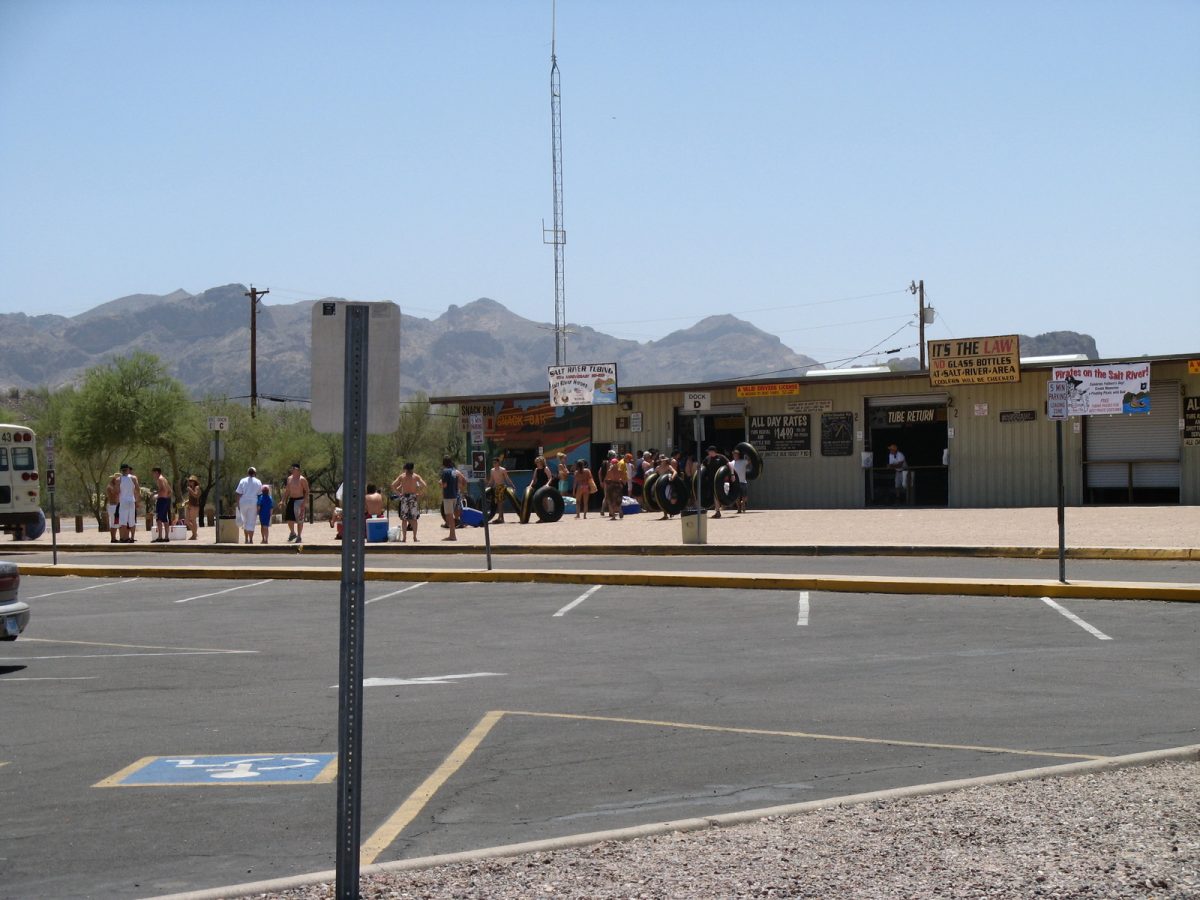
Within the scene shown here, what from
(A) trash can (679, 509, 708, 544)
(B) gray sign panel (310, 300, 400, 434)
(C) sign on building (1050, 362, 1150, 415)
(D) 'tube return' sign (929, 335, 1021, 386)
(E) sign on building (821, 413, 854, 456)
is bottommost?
(A) trash can (679, 509, 708, 544)

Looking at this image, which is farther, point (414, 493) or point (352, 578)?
point (414, 493)

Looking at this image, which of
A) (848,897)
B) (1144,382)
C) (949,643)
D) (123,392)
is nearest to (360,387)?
(848,897)

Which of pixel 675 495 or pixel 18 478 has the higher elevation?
pixel 18 478

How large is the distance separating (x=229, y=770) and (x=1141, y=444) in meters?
30.3

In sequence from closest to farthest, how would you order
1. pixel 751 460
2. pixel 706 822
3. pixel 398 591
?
1. pixel 706 822
2. pixel 398 591
3. pixel 751 460

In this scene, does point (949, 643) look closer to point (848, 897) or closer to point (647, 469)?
point (848, 897)

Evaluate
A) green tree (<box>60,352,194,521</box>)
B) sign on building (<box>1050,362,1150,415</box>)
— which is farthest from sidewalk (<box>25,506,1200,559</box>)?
green tree (<box>60,352,194,521</box>)

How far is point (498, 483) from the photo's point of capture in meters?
33.0

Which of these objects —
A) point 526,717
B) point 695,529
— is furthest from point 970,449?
point 526,717

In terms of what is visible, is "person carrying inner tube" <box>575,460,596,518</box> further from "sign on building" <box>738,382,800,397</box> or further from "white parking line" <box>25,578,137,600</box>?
"white parking line" <box>25,578,137,600</box>

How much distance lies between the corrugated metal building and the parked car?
22.1m

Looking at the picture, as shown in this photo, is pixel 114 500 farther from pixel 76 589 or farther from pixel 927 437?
pixel 927 437

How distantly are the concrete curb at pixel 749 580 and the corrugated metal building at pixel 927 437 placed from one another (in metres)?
14.2

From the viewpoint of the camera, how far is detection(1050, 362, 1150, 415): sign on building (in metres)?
33.2
